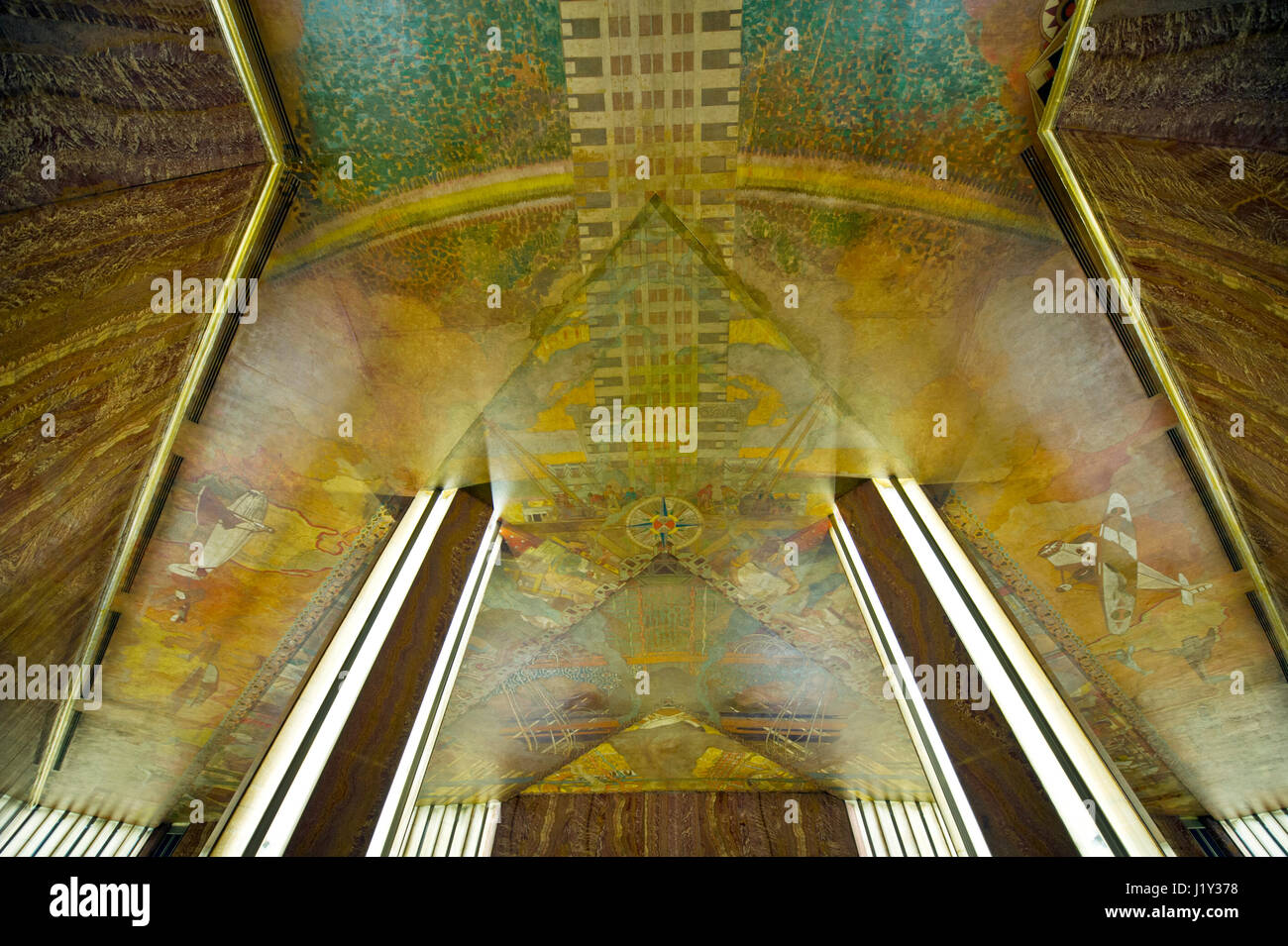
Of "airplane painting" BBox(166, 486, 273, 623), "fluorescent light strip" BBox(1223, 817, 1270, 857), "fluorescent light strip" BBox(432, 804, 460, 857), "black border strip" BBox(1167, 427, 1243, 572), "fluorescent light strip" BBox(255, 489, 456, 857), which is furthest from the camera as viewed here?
"fluorescent light strip" BBox(432, 804, 460, 857)

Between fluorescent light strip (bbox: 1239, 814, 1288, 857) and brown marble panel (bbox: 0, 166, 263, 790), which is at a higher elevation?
brown marble panel (bbox: 0, 166, 263, 790)

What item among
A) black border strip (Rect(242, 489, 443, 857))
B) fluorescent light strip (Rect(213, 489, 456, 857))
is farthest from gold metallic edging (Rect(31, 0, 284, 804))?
black border strip (Rect(242, 489, 443, 857))

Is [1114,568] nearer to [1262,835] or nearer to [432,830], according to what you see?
[1262,835]

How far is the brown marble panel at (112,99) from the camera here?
262 cm

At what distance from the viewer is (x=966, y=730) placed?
4.14 m

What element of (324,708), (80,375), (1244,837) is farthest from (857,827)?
(80,375)

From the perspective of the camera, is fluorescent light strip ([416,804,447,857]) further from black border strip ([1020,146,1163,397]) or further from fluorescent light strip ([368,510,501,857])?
black border strip ([1020,146,1163,397])

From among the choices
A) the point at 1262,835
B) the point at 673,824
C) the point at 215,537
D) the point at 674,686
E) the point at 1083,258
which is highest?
the point at 1083,258

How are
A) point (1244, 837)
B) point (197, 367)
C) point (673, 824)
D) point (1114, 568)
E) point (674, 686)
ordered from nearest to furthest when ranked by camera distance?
point (197, 367) → point (1114, 568) → point (1244, 837) → point (674, 686) → point (673, 824)

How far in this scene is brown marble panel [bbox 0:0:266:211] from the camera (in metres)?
2.62

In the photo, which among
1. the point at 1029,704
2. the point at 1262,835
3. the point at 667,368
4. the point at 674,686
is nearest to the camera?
the point at 1029,704

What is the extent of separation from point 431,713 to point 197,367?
10.3ft

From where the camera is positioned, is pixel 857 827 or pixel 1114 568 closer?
pixel 1114 568

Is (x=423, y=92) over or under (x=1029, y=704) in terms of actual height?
over
